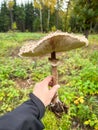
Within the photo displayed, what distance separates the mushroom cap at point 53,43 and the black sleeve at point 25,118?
0.74 m

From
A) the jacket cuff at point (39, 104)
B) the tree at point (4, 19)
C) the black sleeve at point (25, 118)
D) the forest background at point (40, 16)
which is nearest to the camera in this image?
the black sleeve at point (25, 118)

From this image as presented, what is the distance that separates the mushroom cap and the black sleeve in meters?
0.74

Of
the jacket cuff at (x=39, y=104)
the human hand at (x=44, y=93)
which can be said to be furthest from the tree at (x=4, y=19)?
the jacket cuff at (x=39, y=104)

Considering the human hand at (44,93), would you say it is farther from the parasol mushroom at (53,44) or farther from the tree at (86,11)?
the tree at (86,11)

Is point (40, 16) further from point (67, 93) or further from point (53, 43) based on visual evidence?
point (53, 43)

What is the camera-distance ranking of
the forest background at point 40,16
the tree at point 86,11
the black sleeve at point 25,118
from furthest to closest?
the forest background at point 40,16 → the tree at point 86,11 → the black sleeve at point 25,118

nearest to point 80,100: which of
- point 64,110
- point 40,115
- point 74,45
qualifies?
point 64,110

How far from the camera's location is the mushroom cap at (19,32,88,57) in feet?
7.00

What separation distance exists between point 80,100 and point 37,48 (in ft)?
6.60

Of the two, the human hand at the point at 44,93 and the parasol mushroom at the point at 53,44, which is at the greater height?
the parasol mushroom at the point at 53,44

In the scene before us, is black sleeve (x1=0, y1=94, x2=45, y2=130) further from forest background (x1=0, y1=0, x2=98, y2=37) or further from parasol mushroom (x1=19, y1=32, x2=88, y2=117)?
forest background (x1=0, y1=0, x2=98, y2=37)

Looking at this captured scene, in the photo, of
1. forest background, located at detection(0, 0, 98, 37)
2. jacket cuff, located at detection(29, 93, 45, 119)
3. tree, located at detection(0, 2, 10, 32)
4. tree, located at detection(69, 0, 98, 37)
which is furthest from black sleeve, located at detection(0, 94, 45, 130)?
tree, located at detection(0, 2, 10, 32)

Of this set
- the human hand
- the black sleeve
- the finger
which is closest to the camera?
the black sleeve

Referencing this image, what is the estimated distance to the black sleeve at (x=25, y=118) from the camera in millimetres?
1255
